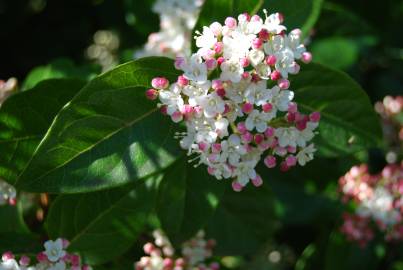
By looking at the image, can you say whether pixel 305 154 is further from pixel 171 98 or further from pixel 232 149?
pixel 171 98

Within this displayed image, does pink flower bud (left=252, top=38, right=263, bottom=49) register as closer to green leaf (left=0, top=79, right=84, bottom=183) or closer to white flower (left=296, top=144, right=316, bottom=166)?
white flower (left=296, top=144, right=316, bottom=166)

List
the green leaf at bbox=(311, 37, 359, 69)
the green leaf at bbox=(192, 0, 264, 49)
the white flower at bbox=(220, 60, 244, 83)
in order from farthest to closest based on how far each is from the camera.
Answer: the green leaf at bbox=(311, 37, 359, 69) < the green leaf at bbox=(192, 0, 264, 49) < the white flower at bbox=(220, 60, 244, 83)

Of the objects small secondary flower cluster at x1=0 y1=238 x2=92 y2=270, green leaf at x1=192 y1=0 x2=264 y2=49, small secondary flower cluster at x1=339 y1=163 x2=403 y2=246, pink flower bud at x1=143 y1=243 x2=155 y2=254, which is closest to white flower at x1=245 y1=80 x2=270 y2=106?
green leaf at x1=192 y1=0 x2=264 y2=49

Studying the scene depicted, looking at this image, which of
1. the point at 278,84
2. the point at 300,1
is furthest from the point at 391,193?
the point at 278,84

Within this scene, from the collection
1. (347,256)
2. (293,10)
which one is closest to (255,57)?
(293,10)

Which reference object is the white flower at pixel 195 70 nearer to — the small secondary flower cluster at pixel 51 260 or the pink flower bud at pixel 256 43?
the pink flower bud at pixel 256 43

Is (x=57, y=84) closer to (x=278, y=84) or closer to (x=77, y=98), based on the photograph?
(x=77, y=98)
